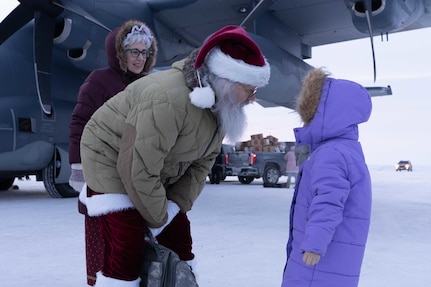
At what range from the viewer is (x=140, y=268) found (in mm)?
1725

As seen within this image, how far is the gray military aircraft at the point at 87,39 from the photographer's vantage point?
682 cm

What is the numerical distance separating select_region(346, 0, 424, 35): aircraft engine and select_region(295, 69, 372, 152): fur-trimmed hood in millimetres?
4982

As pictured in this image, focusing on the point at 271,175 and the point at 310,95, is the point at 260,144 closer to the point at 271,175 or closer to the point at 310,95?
the point at 271,175

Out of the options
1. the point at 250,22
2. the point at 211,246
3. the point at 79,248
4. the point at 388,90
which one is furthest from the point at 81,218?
the point at 388,90

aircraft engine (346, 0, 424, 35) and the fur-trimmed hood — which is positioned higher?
aircraft engine (346, 0, 424, 35)

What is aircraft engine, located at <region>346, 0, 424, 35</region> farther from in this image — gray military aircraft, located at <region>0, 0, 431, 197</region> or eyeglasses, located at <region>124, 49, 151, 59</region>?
eyeglasses, located at <region>124, 49, 151, 59</region>

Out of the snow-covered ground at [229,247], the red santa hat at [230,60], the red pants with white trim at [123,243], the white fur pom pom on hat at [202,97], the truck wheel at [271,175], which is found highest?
the red santa hat at [230,60]

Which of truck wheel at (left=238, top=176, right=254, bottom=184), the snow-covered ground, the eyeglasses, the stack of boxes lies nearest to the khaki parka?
the eyeglasses

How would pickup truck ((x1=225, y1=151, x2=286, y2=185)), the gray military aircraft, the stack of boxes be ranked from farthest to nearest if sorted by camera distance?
the stack of boxes, pickup truck ((x1=225, y1=151, x2=286, y2=185)), the gray military aircraft

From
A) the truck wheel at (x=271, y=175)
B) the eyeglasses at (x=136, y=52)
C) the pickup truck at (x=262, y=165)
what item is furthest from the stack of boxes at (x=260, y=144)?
the eyeglasses at (x=136, y=52)

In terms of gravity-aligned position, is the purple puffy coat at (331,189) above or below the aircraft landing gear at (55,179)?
above

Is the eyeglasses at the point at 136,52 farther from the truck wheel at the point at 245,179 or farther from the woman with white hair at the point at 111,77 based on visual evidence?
the truck wheel at the point at 245,179

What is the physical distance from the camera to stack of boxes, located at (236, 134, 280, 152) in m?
14.3

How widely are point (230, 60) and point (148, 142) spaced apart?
451mm
